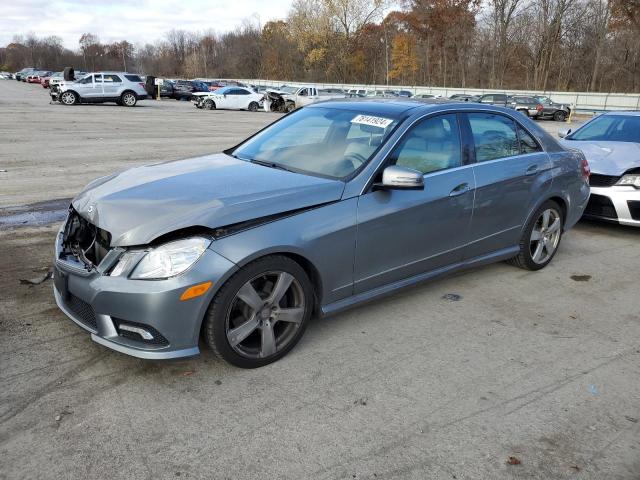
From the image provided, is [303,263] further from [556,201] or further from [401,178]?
[556,201]

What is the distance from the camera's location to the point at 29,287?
14.6ft

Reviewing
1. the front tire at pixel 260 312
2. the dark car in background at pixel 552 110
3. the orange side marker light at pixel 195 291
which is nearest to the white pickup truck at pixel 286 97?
Answer: the dark car in background at pixel 552 110

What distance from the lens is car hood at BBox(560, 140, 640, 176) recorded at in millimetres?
6676

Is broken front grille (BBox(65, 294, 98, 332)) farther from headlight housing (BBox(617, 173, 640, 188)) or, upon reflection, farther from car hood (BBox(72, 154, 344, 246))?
headlight housing (BBox(617, 173, 640, 188))

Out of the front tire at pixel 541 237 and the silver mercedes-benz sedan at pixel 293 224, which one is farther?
the front tire at pixel 541 237

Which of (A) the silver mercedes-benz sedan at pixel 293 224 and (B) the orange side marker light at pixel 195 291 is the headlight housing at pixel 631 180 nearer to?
(A) the silver mercedes-benz sedan at pixel 293 224

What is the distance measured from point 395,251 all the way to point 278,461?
1.81m

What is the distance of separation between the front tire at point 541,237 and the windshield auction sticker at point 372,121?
1.87 meters

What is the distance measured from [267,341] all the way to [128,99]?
30.2 meters

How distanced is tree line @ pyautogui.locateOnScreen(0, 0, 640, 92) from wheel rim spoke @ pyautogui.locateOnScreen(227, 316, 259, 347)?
187ft

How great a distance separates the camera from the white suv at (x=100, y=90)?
1148 inches

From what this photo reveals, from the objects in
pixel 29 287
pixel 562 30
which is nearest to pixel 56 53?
pixel 562 30

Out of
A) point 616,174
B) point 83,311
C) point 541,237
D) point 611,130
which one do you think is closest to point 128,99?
point 611,130

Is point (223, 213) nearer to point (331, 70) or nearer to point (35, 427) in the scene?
point (35, 427)
